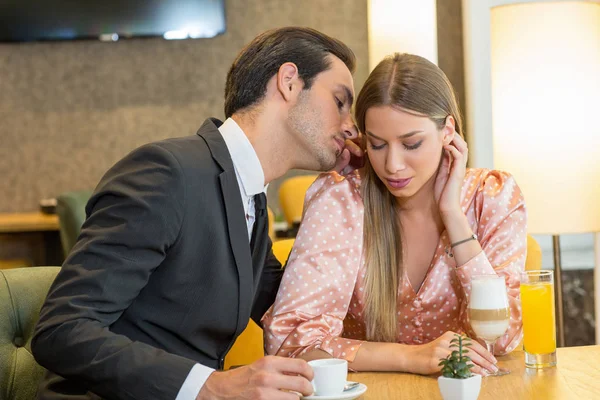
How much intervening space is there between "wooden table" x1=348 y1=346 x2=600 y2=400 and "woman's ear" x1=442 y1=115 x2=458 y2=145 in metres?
0.51

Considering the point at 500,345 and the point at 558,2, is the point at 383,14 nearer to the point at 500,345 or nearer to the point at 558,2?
the point at 558,2

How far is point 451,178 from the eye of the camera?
1804mm

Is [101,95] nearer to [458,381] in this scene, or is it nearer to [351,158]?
[351,158]

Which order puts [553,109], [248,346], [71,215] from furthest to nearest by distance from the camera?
[71,215] < [553,109] < [248,346]

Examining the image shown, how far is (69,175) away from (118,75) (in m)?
0.69

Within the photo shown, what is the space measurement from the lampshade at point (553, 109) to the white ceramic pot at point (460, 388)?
148 centimetres

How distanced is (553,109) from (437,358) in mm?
1468

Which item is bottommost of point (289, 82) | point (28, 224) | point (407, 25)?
point (28, 224)

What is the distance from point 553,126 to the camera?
270 cm

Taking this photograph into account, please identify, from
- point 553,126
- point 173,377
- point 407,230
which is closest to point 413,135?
point 407,230

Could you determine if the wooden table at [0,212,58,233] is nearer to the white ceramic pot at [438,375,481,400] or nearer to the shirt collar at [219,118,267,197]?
the shirt collar at [219,118,267,197]

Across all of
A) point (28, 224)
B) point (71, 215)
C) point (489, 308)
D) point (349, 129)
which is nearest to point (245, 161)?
point (349, 129)

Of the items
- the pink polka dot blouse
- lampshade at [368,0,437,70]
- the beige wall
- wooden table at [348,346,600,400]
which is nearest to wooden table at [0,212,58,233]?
the beige wall

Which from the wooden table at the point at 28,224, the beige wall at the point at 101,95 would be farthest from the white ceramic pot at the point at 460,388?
the beige wall at the point at 101,95
